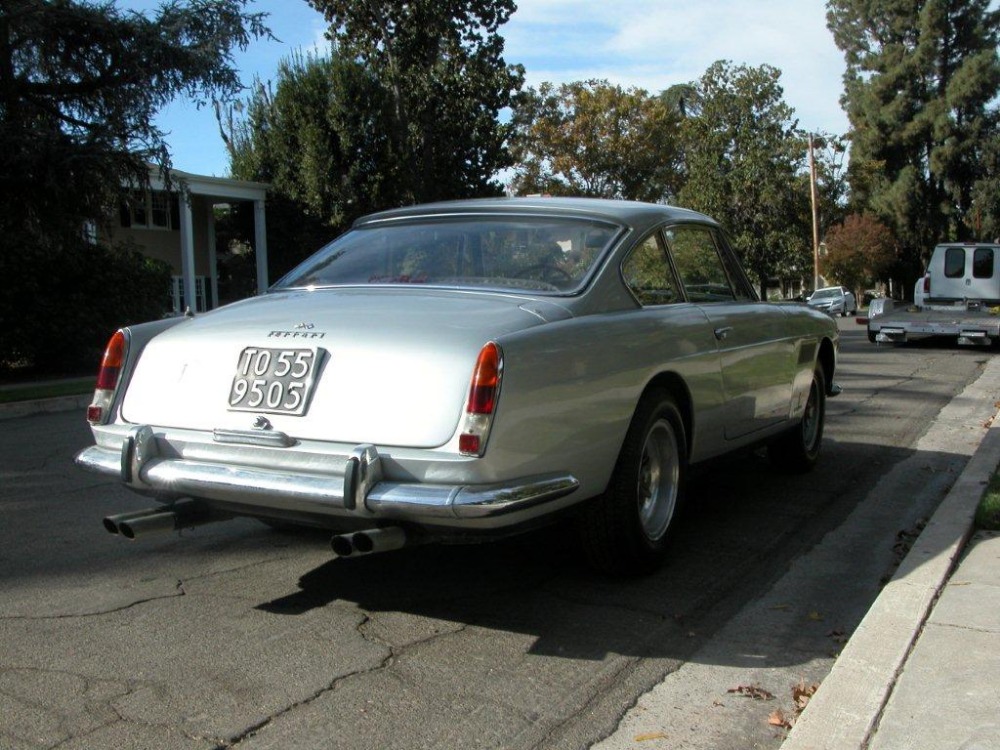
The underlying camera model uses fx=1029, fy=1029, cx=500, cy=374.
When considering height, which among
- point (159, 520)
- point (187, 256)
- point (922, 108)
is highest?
point (922, 108)

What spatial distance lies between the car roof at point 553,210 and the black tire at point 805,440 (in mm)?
2208

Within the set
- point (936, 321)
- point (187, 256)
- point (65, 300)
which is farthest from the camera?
point (187, 256)

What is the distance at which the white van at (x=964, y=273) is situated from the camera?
21.8m

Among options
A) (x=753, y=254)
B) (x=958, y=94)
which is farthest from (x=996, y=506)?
(x=958, y=94)

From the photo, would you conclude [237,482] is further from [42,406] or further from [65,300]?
[65,300]

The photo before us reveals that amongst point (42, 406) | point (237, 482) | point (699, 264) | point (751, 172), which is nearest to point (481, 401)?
point (237, 482)

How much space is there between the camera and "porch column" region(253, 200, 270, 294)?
1190 inches

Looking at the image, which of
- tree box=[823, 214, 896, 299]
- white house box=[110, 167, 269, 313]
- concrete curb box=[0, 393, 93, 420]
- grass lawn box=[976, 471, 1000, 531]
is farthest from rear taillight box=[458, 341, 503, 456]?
tree box=[823, 214, 896, 299]

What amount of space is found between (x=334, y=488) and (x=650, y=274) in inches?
87.5

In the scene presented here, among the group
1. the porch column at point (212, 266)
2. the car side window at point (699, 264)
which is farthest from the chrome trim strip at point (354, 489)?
the porch column at point (212, 266)

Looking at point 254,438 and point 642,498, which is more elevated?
point 254,438

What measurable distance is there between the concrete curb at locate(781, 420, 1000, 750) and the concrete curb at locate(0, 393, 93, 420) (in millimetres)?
9940

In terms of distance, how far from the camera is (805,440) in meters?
7.36

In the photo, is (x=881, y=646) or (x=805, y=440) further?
(x=805, y=440)
